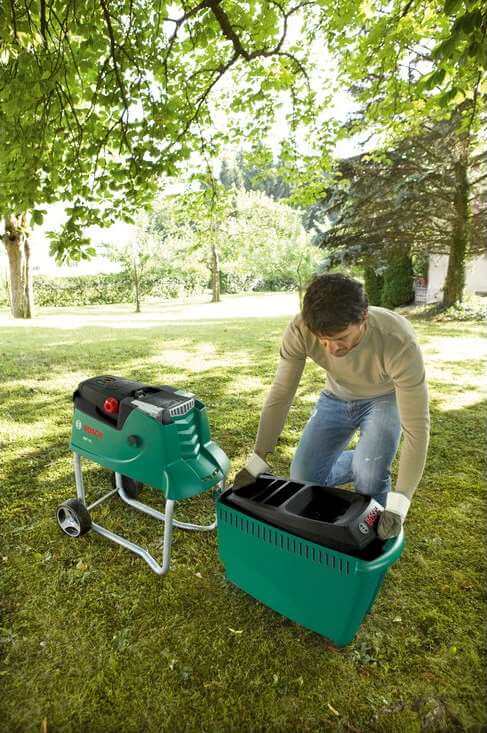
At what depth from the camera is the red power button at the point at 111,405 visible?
6.09 feet

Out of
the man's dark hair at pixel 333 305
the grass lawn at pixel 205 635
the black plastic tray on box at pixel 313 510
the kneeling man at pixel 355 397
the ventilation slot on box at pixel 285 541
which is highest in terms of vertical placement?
the man's dark hair at pixel 333 305

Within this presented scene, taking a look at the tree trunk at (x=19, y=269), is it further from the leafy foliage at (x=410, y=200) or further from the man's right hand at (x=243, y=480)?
the man's right hand at (x=243, y=480)

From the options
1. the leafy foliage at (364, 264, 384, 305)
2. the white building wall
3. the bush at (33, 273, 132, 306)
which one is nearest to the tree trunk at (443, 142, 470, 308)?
the white building wall

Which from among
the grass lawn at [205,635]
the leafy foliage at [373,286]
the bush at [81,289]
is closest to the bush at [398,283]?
the leafy foliage at [373,286]

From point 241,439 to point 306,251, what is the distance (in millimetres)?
18679

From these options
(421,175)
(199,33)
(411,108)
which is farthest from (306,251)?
(199,33)

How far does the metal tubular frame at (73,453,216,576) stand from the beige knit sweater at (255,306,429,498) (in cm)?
52

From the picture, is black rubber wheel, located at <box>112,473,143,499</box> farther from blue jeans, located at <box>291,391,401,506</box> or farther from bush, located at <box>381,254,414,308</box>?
bush, located at <box>381,254,414,308</box>

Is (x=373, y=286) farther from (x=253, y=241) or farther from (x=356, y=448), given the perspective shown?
(x=356, y=448)

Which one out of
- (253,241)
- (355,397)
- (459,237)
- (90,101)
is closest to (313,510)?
(355,397)

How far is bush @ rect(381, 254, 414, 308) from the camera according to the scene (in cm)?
1310

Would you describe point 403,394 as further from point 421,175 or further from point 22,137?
point 421,175

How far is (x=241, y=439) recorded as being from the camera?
11.1 feet

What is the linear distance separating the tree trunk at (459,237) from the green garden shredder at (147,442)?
11056 mm
